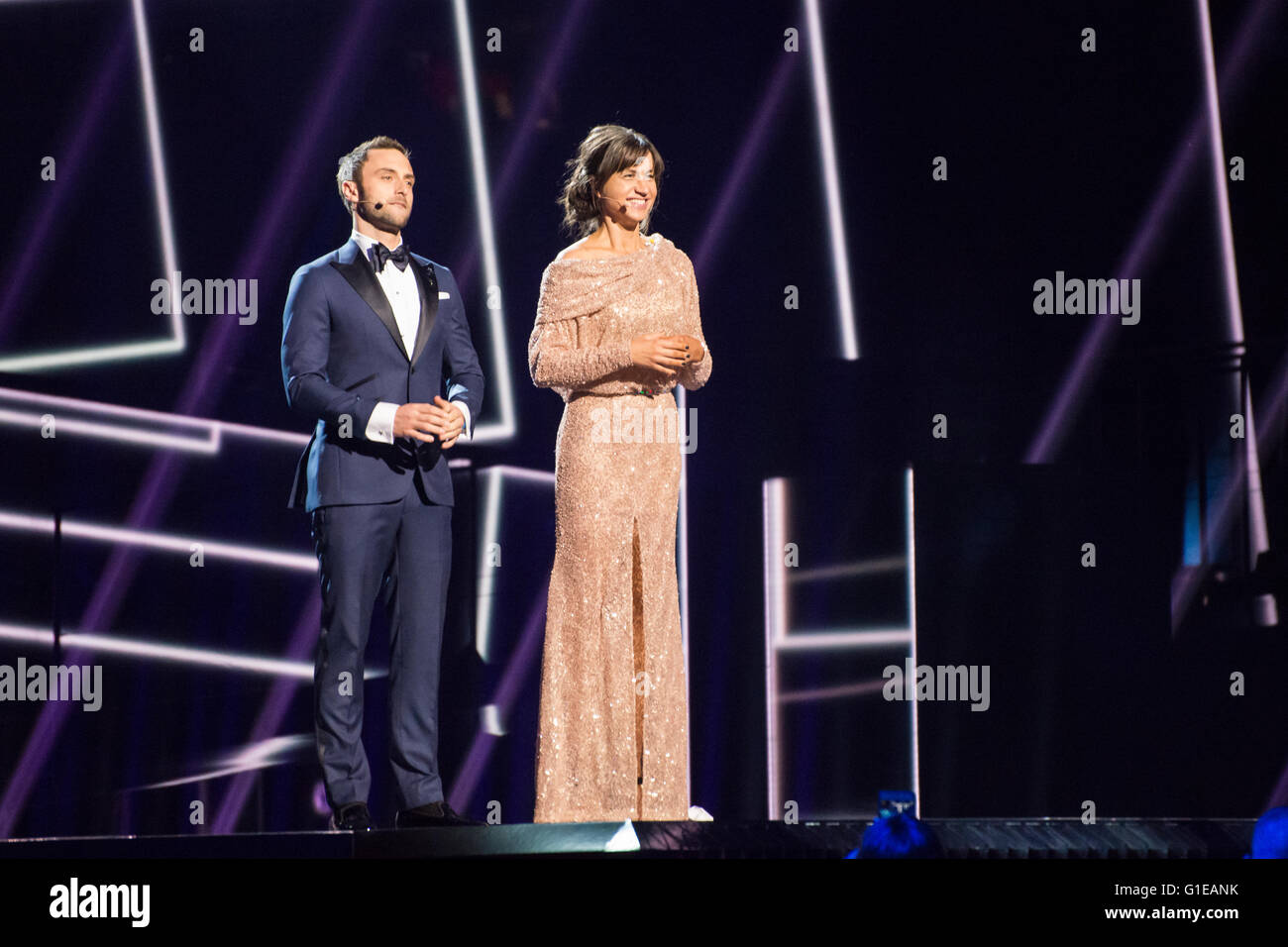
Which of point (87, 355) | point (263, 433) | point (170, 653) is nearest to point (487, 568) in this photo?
point (263, 433)

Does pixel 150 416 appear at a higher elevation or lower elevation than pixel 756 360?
lower

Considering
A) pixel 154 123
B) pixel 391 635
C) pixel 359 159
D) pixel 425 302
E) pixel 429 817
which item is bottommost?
pixel 429 817

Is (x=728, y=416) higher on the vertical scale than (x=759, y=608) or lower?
higher

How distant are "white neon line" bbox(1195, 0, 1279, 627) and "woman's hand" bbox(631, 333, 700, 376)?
87.5 inches

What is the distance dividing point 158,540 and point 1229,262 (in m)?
3.66

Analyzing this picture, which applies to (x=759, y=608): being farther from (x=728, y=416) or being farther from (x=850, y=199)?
(x=850, y=199)

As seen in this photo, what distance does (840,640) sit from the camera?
492 centimetres

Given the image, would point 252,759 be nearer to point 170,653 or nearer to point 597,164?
point 170,653

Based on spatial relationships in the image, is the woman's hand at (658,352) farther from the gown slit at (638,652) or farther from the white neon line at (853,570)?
the white neon line at (853,570)

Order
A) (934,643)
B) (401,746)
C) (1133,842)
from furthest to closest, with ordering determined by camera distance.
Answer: (934,643)
(401,746)
(1133,842)

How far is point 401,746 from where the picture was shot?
3.71 meters

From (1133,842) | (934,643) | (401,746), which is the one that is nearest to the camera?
(1133,842)
